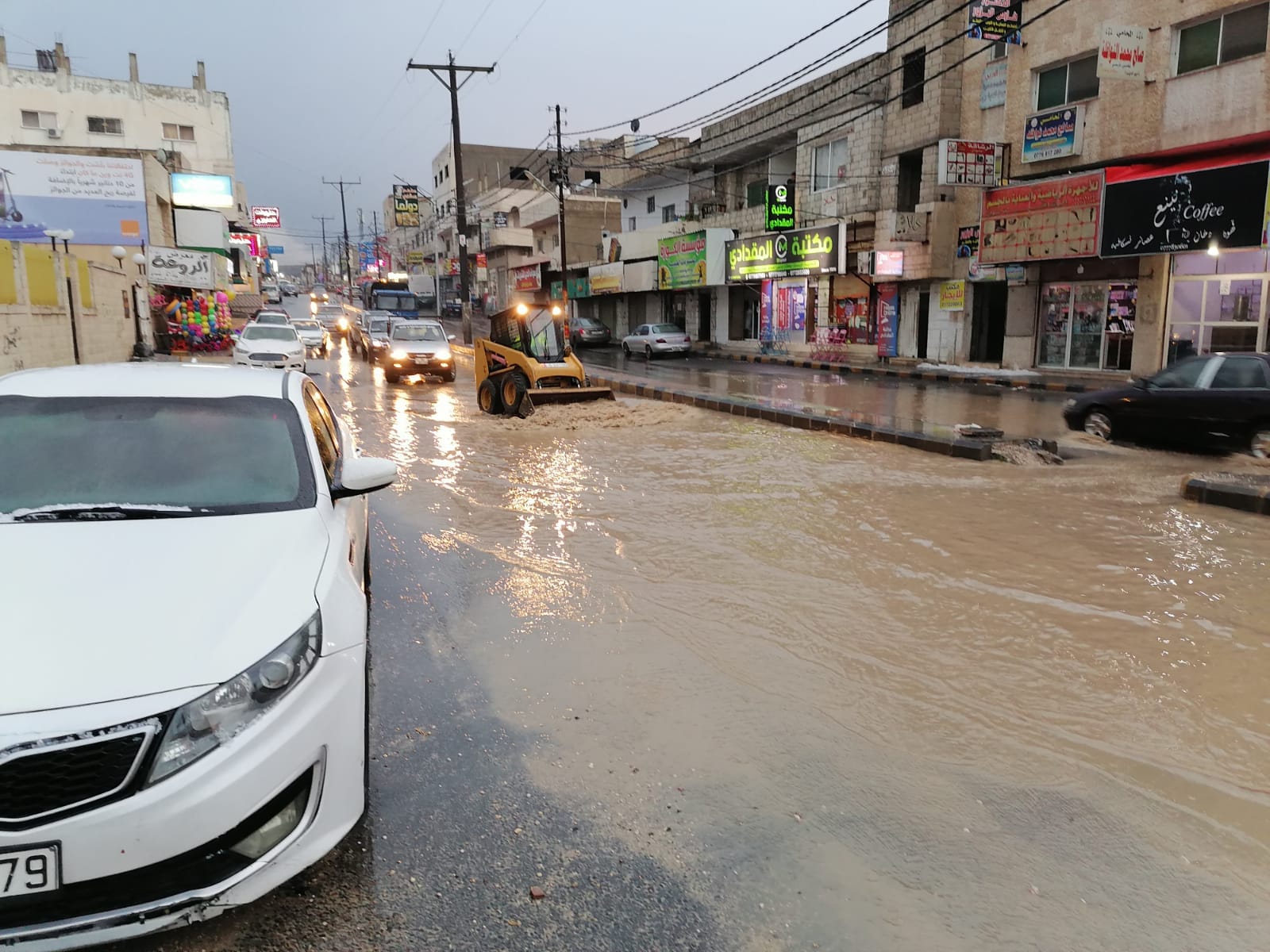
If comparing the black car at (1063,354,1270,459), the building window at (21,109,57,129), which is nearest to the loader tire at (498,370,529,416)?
the black car at (1063,354,1270,459)

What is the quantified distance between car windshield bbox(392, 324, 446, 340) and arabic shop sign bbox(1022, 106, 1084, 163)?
16.5 m

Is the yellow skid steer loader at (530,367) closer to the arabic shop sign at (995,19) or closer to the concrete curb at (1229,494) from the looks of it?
Answer: the concrete curb at (1229,494)

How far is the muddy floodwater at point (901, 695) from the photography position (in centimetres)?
303

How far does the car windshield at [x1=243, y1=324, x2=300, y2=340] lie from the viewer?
23266 mm

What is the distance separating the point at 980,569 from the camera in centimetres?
673

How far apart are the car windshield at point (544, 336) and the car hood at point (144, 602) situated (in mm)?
13263

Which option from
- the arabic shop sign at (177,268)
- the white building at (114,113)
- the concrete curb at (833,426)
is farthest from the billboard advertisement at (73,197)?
the concrete curb at (833,426)

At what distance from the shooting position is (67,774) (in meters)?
2.28

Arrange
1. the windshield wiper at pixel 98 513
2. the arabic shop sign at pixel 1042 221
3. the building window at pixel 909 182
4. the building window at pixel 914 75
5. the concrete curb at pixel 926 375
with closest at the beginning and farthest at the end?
the windshield wiper at pixel 98 513 < the concrete curb at pixel 926 375 < the arabic shop sign at pixel 1042 221 < the building window at pixel 914 75 < the building window at pixel 909 182

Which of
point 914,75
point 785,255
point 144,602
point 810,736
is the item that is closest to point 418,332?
point 785,255

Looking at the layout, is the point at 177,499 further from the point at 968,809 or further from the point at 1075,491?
the point at 1075,491

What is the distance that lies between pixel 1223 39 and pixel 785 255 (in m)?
15.5

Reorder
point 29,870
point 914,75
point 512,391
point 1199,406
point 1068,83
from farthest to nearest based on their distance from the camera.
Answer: point 914,75 → point 1068,83 → point 512,391 → point 1199,406 → point 29,870

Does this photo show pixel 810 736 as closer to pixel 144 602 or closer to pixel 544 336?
pixel 144 602
